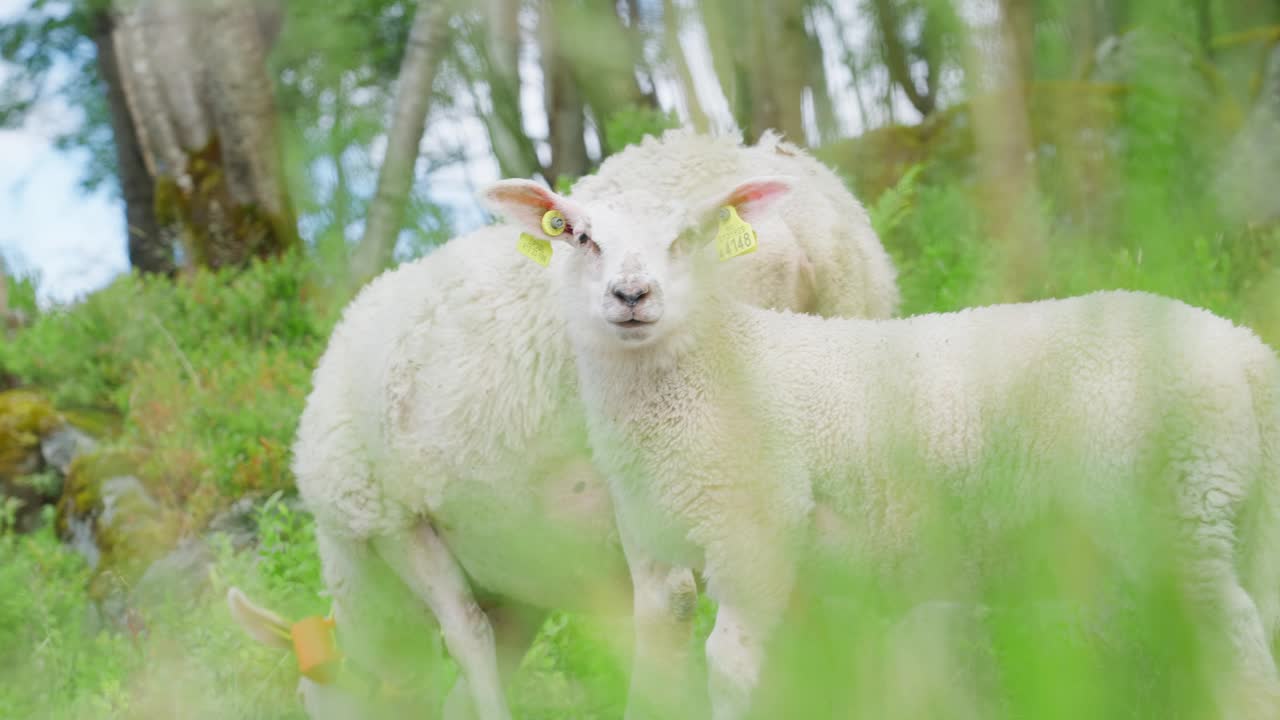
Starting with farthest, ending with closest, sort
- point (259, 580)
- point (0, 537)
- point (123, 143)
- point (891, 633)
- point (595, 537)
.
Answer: point (123, 143) < point (0, 537) < point (259, 580) < point (595, 537) < point (891, 633)

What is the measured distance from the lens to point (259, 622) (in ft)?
15.0

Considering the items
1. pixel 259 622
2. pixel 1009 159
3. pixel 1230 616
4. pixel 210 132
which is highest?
pixel 210 132

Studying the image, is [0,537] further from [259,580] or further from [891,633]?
[891,633]

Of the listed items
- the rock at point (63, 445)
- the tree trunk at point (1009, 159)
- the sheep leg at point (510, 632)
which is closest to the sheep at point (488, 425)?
the sheep leg at point (510, 632)

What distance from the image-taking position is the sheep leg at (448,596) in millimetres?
4273

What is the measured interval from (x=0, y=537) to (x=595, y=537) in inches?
214

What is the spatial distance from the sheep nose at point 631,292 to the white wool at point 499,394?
452 millimetres

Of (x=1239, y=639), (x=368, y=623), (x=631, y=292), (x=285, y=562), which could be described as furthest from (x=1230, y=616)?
(x=285, y=562)

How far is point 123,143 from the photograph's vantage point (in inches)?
555

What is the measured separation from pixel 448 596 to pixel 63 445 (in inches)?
216

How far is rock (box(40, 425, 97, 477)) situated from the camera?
868cm

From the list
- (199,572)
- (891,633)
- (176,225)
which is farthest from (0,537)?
(891,633)

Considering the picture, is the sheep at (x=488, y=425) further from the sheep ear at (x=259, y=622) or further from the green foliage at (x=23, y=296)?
the green foliage at (x=23, y=296)

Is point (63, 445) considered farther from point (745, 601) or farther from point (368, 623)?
point (745, 601)
